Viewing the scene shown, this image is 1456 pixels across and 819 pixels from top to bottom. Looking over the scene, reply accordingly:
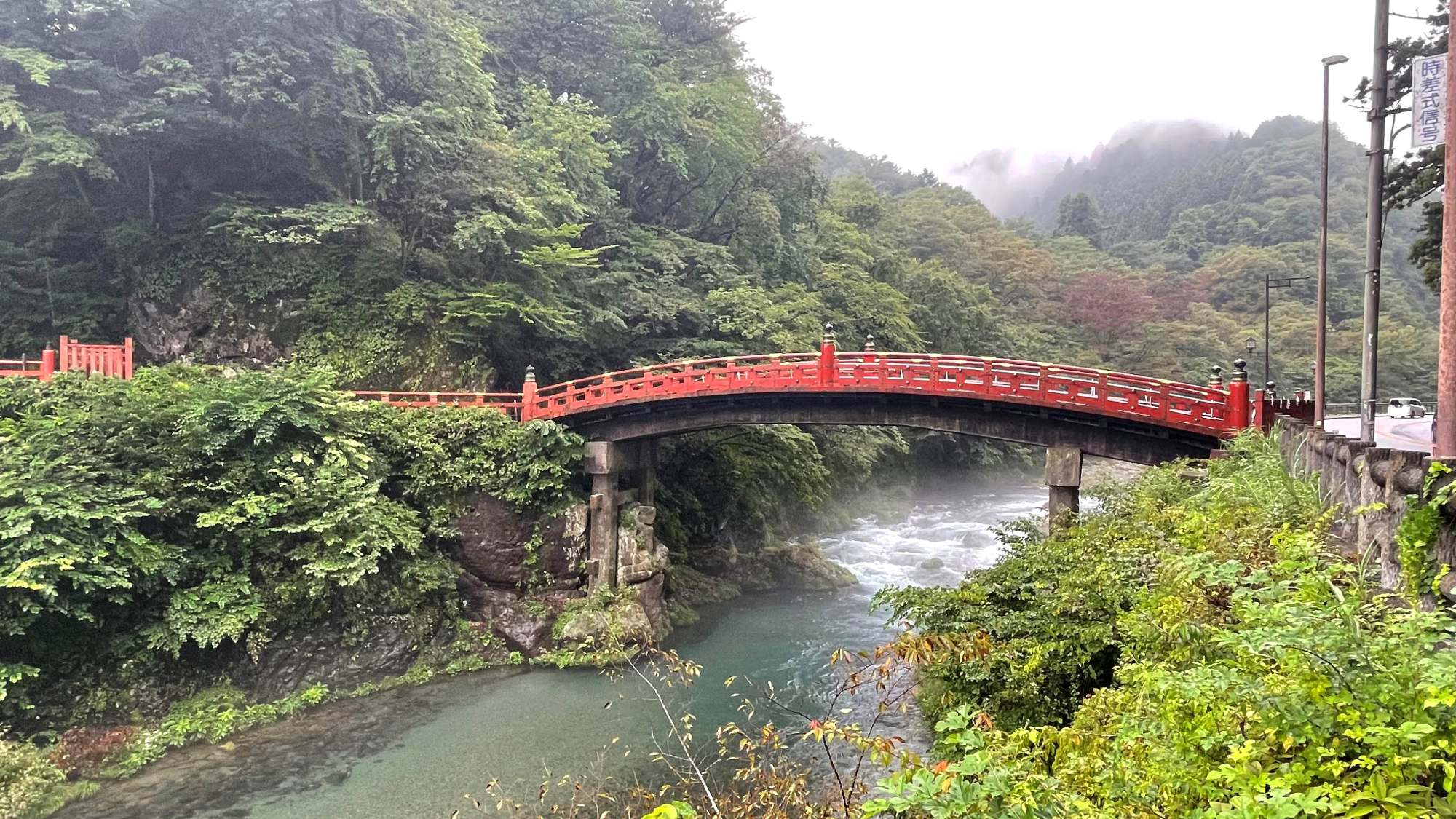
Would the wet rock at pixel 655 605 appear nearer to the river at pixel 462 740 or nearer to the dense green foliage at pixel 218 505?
the river at pixel 462 740

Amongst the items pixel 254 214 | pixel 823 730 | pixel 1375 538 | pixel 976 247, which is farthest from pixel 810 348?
pixel 976 247

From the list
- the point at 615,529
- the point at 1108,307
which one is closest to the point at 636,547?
the point at 615,529

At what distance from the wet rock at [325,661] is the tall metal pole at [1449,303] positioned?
16.3 m

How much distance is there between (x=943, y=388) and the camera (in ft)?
53.7

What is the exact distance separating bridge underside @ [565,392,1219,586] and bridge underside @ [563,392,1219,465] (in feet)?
0.06

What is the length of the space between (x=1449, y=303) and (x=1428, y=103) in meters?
4.62

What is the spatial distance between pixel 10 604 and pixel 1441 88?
20473mm

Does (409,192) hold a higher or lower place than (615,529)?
higher

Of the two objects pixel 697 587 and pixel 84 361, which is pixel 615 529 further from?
pixel 84 361

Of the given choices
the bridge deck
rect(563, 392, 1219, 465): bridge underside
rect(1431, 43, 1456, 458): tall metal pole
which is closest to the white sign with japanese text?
rect(1431, 43, 1456, 458): tall metal pole

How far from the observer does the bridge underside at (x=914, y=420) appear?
15.4 metres

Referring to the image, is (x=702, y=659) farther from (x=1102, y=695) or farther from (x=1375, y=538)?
(x=1375, y=538)

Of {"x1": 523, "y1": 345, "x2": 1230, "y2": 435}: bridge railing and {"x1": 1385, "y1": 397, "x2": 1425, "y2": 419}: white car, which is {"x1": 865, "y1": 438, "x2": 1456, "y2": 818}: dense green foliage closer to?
{"x1": 523, "y1": 345, "x2": 1230, "y2": 435}: bridge railing

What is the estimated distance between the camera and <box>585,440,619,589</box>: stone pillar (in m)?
18.6
